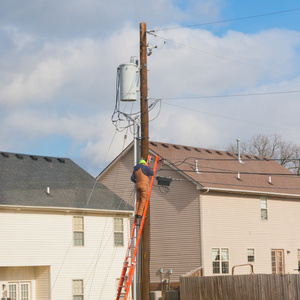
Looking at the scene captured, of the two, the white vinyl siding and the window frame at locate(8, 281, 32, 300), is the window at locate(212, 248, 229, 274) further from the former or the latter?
the window frame at locate(8, 281, 32, 300)

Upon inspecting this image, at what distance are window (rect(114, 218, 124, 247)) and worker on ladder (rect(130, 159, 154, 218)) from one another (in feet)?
38.9

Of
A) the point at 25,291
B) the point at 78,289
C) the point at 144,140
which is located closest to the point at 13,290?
the point at 25,291

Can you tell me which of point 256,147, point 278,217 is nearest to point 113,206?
point 278,217

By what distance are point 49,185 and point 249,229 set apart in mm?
12639

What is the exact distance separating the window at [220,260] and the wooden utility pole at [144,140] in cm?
1532

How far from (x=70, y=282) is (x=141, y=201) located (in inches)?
430

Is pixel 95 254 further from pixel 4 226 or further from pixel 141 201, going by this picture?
pixel 141 201

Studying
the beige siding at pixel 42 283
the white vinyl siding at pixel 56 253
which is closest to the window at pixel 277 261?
the white vinyl siding at pixel 56 253

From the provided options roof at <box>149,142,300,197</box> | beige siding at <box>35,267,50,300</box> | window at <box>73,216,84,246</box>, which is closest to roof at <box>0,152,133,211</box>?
window at <box>73,216,84,246</box>

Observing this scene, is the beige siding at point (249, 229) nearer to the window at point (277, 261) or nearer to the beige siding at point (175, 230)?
the window at point (277, 261)

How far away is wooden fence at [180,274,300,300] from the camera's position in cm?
2442

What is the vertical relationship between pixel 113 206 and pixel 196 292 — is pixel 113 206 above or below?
above

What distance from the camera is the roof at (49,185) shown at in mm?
28938

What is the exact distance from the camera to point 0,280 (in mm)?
27766
